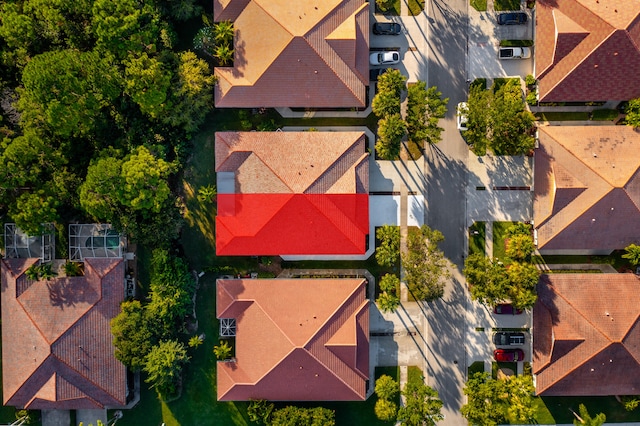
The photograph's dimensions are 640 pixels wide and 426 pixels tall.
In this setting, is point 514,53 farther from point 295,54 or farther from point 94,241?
point 94,241

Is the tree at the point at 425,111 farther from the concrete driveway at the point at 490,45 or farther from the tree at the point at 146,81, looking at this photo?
the tree at the point at 146,81

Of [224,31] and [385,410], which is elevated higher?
[224,31]

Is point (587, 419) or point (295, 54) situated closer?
point (295, 54)

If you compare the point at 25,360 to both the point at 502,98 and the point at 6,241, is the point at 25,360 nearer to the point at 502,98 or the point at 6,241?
the point at 6,241

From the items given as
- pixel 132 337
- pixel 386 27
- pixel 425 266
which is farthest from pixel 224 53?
pixel 132 337

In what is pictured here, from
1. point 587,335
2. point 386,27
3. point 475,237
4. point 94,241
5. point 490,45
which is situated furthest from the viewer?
point 475,237

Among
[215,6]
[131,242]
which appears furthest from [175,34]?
[131,242]

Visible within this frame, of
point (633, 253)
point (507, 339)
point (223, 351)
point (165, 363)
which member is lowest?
point (507, 339)
